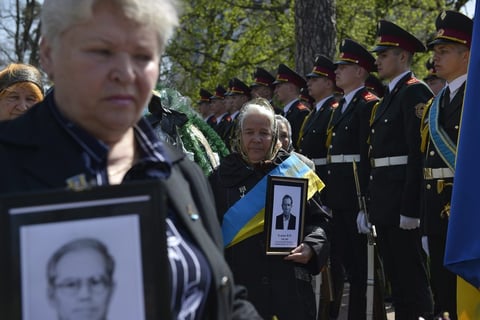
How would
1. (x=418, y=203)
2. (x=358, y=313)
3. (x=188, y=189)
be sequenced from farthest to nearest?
(x=358, y=313), (x=418, y=203), (x=188, y=189)

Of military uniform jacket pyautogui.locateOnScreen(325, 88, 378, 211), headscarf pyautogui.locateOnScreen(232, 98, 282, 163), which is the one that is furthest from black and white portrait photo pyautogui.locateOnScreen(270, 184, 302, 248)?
military uniform jacket pyautogui.locateOnScreen(325, 88, 378, 211)

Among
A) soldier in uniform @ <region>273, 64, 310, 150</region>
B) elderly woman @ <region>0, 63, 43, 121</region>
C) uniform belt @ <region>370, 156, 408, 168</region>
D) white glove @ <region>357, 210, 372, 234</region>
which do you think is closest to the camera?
elderly woman @ <region>0, 63, 43, 121</region>

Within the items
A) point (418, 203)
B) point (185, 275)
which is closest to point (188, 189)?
point (185, 275)

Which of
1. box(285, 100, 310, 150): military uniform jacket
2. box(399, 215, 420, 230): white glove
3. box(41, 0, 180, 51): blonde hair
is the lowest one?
box(399, 215, 420, 230): white glove

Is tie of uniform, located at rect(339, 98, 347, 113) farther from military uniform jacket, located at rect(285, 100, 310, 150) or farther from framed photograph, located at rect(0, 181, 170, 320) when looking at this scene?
framed photograph, located at rect(0, 181, 170, 320)

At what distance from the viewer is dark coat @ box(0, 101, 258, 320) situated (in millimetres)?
1946

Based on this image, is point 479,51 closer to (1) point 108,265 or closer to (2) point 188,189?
(2) point 188,189

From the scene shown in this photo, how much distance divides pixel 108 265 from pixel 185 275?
0.97 ft

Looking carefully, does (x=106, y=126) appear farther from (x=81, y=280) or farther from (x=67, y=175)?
(x=81, y=280)

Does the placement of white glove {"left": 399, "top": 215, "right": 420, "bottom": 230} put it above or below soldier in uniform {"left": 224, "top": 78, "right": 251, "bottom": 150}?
below

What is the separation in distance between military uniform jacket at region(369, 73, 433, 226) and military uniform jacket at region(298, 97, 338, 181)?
178 cm

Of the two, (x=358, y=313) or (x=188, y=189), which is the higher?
(x=188, y=189)

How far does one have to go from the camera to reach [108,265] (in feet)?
5.83

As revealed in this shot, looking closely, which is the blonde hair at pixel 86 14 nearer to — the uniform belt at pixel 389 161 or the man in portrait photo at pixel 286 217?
the man in portrait photo at pixel 286 217
